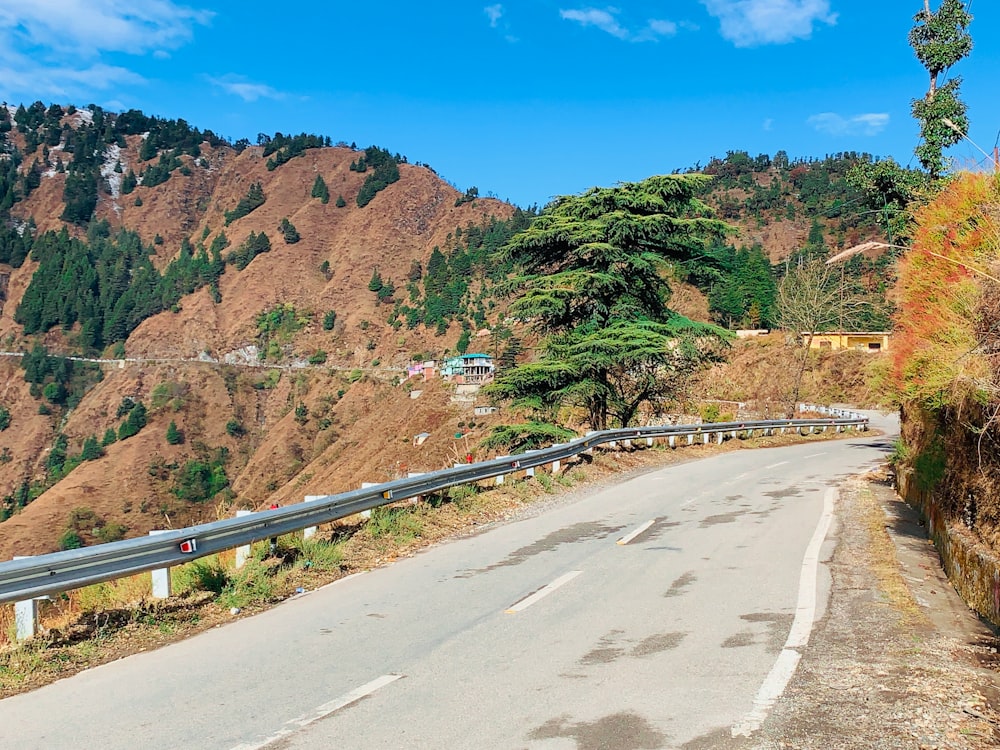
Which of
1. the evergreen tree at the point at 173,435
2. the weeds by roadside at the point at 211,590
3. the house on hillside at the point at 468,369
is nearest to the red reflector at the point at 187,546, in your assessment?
the weeds by roadside at the point at 211,590

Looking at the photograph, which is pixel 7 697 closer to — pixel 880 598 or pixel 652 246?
pixel 880 598

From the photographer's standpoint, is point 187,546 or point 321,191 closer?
point 187,546

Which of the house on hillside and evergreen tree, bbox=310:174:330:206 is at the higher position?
evergreen tree, bbox=310:174:330:206

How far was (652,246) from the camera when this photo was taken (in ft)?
84.4

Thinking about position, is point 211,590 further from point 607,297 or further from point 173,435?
point 173,435

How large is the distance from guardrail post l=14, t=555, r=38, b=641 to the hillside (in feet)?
184

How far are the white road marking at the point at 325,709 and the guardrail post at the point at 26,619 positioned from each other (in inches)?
112

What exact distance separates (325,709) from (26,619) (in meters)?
2.94

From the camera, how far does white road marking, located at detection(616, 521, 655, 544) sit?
10917mm

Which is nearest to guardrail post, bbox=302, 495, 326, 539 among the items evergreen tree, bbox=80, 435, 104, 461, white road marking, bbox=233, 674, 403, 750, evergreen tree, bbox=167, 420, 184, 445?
white road marking, bbox=233, 674, 403, 750

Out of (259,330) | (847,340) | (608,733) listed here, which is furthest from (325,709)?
(259,330)

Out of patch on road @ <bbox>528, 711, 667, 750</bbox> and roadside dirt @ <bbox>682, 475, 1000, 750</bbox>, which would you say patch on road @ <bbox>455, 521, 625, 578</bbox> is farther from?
patch on road @ <bbox>528, 711, 667, 750</bbox>

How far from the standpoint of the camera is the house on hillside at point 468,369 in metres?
95.1

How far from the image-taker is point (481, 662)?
5914 mm
